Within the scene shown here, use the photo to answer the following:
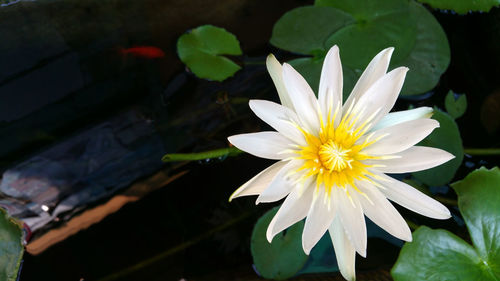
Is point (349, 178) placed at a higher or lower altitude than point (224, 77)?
lower

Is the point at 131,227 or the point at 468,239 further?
the point at 131,227

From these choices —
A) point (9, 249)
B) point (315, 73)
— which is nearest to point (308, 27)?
point (315, 73)

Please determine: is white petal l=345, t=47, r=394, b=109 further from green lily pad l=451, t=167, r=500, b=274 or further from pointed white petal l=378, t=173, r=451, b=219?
green lily pad l=451, t=167, r=500, b=274

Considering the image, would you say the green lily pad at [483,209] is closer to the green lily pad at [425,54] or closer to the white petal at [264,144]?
the green lily pad at [425,54]

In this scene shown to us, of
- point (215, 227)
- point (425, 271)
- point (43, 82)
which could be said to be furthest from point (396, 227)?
point (43, 82)

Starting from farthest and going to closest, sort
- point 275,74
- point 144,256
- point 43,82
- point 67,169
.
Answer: point 43,82
point 67,169
point 144,256
point 275,74

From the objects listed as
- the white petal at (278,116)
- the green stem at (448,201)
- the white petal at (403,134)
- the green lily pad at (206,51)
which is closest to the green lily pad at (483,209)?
the green stem at (448,201)

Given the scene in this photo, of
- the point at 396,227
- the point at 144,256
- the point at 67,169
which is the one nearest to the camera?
the point at 396,227

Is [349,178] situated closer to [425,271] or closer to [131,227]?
[425,271]
